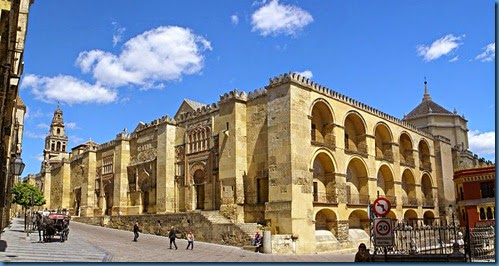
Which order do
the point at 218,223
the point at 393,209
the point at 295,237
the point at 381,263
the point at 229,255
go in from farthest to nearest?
1. the point at 393,209
2. the point at 218,223
3. the point at 295,237
4. the point at 229,255
5. the point at 381,263

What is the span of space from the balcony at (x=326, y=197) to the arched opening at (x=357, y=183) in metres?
2.04

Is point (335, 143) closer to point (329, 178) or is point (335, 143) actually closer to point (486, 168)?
point (329, 178)

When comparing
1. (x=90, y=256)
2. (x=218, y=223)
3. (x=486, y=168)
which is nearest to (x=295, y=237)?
(x=218, y=223)

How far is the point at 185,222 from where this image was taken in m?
20.2

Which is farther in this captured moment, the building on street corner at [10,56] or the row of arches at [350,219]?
the row of arches at [350,219]

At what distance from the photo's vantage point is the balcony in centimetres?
2009

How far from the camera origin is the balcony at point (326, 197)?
20.1 m

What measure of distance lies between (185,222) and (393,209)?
37.7 ft

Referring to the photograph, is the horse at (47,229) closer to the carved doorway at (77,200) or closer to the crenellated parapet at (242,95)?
the crenellated parapet at (242,95)

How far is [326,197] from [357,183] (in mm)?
3357

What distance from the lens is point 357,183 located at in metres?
23.3

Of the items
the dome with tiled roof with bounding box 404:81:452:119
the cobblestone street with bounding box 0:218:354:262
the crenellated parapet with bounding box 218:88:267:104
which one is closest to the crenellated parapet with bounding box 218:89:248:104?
the crenellated parapet with bounding box 218:88:267:104

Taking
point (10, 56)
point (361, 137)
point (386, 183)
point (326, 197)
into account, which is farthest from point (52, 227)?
point (386, 183)

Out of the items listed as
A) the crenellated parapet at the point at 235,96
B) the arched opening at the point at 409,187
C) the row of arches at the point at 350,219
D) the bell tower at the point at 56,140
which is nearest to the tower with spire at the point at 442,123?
the arched opening at the point at 409,187
